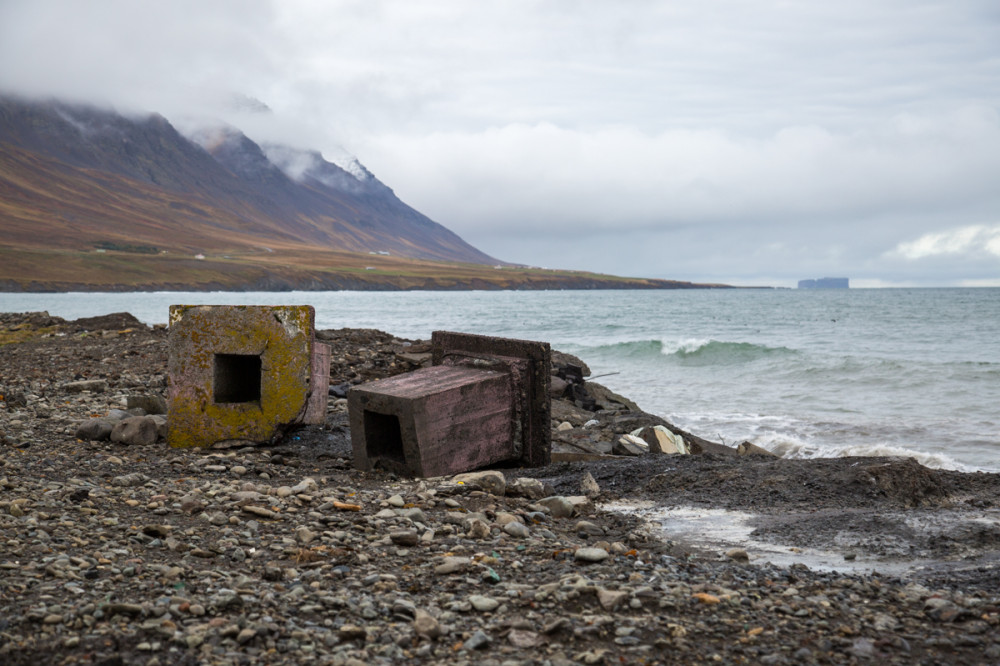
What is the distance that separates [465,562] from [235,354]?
3.85 metres

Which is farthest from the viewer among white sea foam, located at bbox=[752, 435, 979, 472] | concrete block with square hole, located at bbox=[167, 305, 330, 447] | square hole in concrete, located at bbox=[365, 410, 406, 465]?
white sea foam, located at bbox=[752, 435, 979, 472]

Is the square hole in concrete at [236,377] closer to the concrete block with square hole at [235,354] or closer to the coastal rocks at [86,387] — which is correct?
the concrete block with square hole at [235,354]

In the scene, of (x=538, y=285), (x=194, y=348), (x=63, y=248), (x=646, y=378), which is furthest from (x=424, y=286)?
(x=194, y=348)

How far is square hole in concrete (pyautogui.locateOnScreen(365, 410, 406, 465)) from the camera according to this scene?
6293 mm

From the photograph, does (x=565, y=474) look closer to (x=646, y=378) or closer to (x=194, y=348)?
(x=194, y=348)

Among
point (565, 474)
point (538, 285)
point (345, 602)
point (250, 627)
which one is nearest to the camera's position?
point (250, 627)

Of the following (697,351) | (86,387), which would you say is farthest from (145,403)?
(697,351)

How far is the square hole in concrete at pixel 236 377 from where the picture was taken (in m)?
7.03

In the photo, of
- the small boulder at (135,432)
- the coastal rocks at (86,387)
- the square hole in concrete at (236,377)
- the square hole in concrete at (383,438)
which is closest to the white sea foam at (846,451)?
the square hole in concrete at (383,438)

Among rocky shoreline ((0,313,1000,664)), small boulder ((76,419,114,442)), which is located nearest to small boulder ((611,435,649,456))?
rocky shoreline ((0,313,1000,664))

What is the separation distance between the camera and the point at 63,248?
352ft

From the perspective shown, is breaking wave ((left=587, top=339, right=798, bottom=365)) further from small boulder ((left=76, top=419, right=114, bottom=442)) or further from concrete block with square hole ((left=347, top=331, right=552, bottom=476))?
small boulder ((left=76, top=419, right=114, bottom=442))

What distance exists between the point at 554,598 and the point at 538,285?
146547mm

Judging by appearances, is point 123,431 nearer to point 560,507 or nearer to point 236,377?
point 236,377
